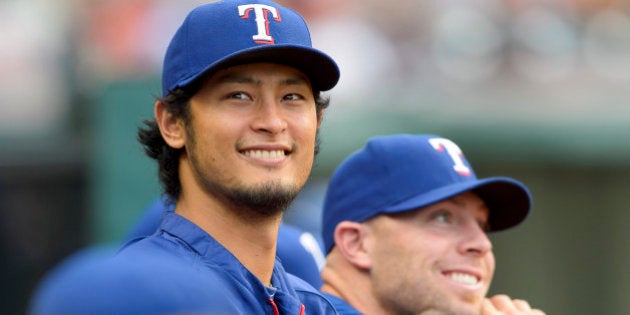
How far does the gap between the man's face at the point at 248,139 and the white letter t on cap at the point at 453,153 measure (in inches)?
35.9

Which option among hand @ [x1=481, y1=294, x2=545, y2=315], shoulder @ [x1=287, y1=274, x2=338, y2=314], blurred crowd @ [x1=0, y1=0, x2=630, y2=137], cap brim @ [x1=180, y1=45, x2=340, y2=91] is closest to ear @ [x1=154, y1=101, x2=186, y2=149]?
cap brim @ [x1=180, y1=45, x2=340, y2=91]

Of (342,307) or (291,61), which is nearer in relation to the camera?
(291,61)

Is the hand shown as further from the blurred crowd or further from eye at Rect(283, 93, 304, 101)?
the blurred crowd

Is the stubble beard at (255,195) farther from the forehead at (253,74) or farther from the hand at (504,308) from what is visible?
the hand at (504,308)

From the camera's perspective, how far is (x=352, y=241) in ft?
10.9

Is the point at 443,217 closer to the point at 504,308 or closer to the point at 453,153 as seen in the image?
the point at 453,153

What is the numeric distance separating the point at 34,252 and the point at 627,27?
447 centimetres

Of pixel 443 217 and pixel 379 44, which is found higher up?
pixel 379 44

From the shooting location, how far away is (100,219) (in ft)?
22.4

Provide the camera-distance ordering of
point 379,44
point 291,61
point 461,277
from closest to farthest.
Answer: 1. point 291,61
2. point 461,277
3. point 379,44

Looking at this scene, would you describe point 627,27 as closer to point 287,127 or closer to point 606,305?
point 606,305

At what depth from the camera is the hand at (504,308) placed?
10.7 feet

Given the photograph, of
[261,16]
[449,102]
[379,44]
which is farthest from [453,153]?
[379,44]

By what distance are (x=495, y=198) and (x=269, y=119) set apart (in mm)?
1169
